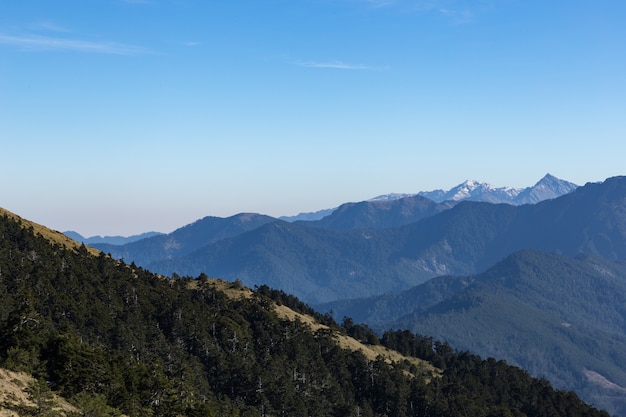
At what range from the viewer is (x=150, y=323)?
611ft

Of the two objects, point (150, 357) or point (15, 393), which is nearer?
point (15, 393)

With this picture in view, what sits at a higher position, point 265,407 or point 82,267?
point 82,267

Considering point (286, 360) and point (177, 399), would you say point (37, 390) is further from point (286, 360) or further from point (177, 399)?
point (286, 360)

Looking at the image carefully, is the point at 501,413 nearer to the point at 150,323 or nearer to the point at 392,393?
the point at 392,393

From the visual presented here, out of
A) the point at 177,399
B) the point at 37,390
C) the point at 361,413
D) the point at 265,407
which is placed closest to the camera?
the point at 37,390

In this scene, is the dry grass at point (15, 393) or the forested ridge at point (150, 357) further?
the forested ridge at point (150, 357)

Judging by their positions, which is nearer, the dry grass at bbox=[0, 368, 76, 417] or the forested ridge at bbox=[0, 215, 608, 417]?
the dry grass at bbox=[0, 368, 76, 417]

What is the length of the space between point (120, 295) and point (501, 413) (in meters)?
121

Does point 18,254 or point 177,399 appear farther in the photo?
point 18,254

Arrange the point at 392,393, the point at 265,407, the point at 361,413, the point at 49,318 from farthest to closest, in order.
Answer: the point at 392,393 < the point at 361,413 < the point at 265,407 < the point at 49,318

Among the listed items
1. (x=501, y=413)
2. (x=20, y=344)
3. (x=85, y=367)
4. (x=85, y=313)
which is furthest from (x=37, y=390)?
(x=501, y=413)

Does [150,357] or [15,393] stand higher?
[15,393]

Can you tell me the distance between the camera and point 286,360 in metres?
198

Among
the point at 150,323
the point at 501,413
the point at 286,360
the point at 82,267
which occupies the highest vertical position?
the point at 82,267
